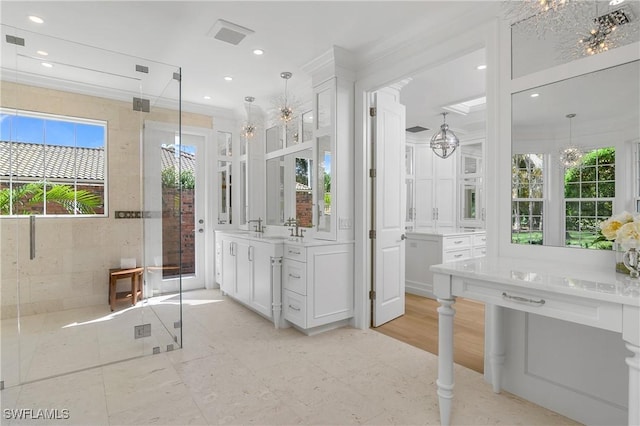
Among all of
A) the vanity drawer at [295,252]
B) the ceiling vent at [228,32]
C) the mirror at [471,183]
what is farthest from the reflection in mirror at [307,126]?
the mirror at [471,183]

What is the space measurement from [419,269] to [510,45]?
10.3 feet

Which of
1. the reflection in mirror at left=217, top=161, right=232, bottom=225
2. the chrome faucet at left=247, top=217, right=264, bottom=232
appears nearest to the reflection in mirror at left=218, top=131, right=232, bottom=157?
the reflection in mirror at left=217, top=161, right=232, bottom=225

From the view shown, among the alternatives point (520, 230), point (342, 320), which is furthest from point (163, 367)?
point (520, 230)

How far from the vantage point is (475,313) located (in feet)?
12.3

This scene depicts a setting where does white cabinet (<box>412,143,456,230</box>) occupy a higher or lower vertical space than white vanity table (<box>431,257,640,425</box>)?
higher

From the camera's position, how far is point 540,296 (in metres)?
1.47

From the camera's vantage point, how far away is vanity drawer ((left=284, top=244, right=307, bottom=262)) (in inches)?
122

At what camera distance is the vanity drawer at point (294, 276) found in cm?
309

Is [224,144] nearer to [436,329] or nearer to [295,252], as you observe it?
[295,252]

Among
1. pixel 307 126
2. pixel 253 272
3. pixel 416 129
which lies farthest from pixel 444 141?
pixel 253 272

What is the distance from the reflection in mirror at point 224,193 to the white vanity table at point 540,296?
151 inches

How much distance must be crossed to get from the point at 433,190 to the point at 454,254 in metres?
1.70

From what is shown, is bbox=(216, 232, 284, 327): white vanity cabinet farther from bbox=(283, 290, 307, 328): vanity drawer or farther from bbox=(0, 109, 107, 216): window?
bbox=(0, 109, 107, 216): window

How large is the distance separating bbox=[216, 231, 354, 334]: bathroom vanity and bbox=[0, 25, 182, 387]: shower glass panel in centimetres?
85
